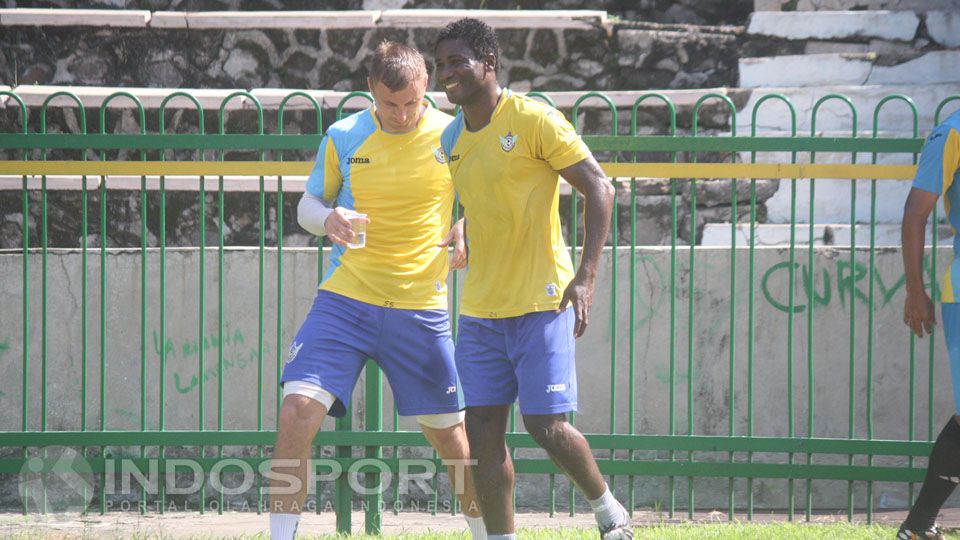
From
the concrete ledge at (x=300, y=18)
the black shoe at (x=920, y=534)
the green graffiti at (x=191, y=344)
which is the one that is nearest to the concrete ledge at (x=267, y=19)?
the concrete ledge at (x=300, y=18)

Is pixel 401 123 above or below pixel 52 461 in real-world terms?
above

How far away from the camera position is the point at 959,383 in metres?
4.53

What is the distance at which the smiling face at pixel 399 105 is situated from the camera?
460 centimetres

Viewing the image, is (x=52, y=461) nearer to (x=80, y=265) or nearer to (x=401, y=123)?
(x=80, y=265)

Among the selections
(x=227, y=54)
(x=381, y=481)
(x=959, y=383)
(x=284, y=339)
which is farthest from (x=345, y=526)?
(x=227, y=54)

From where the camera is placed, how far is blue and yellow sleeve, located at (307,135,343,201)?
15.6ft

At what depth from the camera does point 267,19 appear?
973 cm

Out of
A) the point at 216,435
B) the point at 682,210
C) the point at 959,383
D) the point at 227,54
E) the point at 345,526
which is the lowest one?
the point at 345,526

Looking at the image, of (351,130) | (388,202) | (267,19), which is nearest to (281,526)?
(388,202)

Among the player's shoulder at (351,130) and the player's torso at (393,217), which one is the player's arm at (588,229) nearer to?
the player's torso at (393,217)

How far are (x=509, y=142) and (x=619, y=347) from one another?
9.47ft

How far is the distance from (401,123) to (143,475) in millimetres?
2443

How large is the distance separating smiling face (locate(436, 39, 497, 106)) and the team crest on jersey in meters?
0.18

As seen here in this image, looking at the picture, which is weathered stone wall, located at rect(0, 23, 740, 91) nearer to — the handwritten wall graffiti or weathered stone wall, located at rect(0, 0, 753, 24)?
weathered stone wall, located at rect(0, 0, 753, 24)
